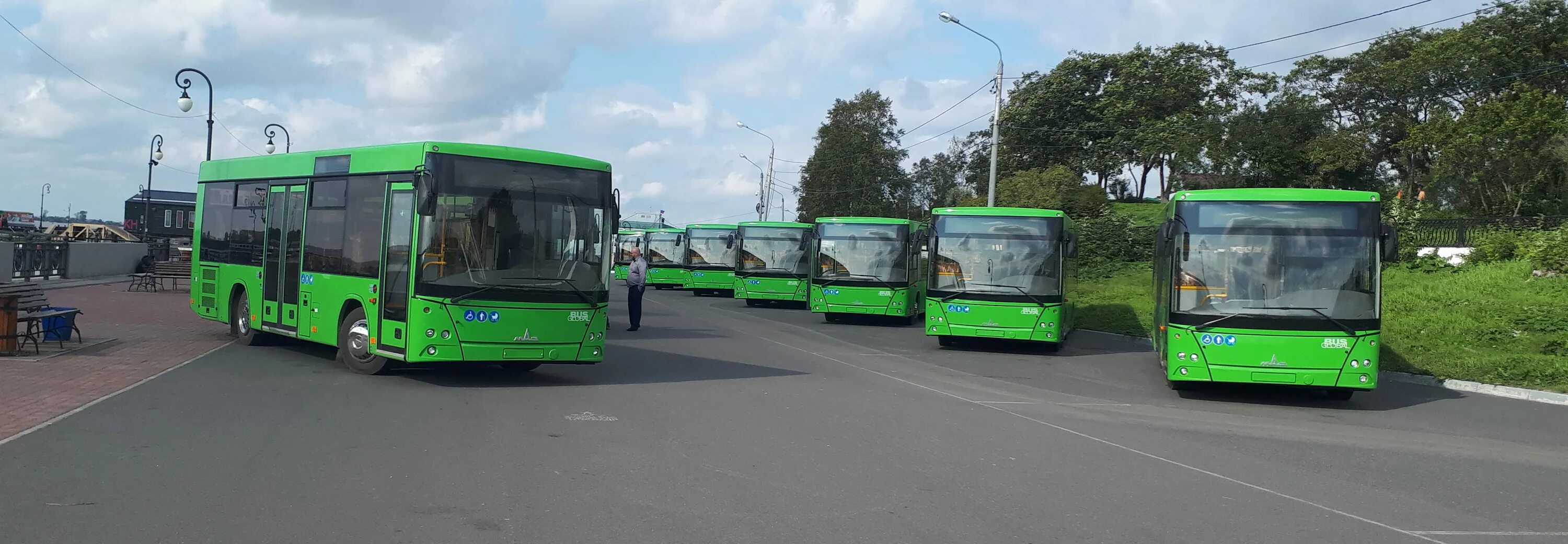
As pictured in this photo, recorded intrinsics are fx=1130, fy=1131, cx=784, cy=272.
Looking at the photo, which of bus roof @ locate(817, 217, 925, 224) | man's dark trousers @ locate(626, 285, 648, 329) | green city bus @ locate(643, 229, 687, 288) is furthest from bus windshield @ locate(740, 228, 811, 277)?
man's dark trousers @ locate(626, 285, 648, 329)

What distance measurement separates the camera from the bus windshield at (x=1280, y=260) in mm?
Answer: 13148

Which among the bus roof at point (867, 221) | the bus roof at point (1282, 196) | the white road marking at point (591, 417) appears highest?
the bus roof at point (867, 221)

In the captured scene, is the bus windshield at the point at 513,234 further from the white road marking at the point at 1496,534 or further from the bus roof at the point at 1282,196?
the white road marking at the point at 1496,534

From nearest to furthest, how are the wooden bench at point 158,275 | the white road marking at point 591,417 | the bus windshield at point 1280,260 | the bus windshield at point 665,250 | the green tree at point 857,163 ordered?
1. the white road marking at point 591,417
2. the bus windshield at point 1280,260
3. the wooden bench at point 158,275
4. the bus windshield at point 665,250
5. the green tree at point 857,163

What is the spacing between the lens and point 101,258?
36719 mm

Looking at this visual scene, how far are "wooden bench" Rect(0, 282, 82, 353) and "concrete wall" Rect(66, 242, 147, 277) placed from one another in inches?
837

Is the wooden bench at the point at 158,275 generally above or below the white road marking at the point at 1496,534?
above

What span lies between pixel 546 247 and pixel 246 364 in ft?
14.7

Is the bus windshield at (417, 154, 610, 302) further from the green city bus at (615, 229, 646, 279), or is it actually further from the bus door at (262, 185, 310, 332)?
the green city bus at (615, 229, 646, 279)

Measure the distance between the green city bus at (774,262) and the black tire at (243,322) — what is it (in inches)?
760

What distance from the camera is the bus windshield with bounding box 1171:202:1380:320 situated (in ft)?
43.1

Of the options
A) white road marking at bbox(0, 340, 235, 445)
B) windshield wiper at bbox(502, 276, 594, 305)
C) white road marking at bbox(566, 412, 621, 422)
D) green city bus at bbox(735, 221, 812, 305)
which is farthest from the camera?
green city bus at bbox(735, 221, 812, 305)

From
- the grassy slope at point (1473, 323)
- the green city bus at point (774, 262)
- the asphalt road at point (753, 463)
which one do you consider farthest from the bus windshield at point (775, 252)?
the asphalt road at point (753, 463)

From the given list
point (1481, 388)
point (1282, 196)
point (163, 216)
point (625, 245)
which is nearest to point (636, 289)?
point (1282, 196)
